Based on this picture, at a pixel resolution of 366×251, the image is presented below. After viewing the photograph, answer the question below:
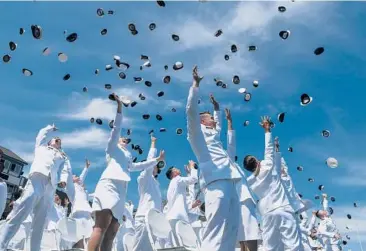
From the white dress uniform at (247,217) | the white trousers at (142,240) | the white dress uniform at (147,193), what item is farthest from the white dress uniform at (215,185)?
the white dress uniform at (147,193)

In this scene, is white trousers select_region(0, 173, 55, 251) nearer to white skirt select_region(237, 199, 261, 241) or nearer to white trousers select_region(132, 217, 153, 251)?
white trousers select_region(132, 217, 153, 251)

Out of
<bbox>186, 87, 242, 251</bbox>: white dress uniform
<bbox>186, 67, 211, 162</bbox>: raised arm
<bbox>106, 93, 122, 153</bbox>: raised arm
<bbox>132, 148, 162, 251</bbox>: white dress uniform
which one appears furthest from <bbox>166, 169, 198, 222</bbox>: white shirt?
<bbox>186, 67, 211, 162</bbox>: raised arm

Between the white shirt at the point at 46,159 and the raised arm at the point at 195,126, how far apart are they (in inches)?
170

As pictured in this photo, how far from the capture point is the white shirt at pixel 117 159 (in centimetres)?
783

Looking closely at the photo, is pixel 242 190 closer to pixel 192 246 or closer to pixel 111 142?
pixel 192 246

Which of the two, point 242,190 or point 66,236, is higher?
point 242,190

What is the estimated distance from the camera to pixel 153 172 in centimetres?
1144

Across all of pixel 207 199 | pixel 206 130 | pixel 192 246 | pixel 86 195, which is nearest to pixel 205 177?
pixel 207 199

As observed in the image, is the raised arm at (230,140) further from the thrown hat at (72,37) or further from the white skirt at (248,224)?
the thrown hat at (72,37)

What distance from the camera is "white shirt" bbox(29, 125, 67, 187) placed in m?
9.05

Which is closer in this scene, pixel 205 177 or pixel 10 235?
pixel 205 177

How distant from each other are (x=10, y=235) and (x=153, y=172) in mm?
4025

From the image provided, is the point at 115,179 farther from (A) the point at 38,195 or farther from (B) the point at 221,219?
(B) the point at 221,219

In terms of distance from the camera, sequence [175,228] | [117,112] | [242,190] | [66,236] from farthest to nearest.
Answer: [175,228], [66,236], [242,190], [117,112]
